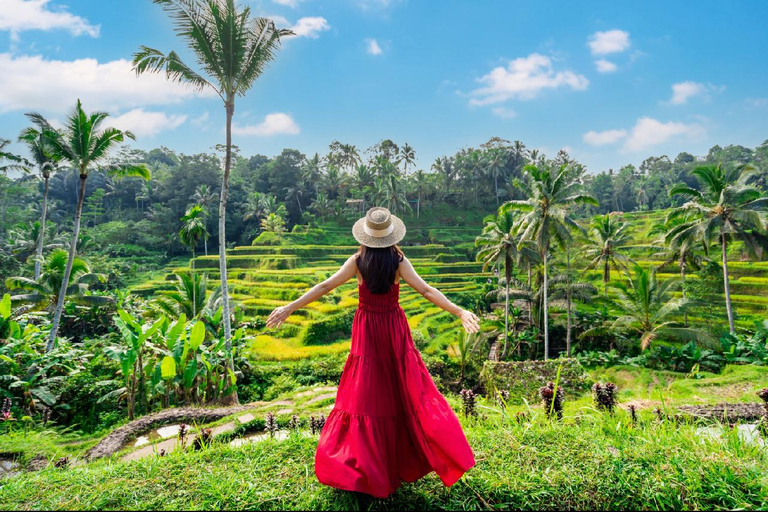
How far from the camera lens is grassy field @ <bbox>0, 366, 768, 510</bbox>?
1854 millimetres

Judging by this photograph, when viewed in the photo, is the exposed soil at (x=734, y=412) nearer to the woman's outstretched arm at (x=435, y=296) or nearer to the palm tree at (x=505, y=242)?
the woman's outstretched arm at (x=435, y=296)

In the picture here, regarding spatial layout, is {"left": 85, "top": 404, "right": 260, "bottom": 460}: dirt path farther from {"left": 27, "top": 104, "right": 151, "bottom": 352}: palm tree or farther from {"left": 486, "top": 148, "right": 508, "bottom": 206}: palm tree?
{"left": 486, "top": 148, "right": 508, "bottom": 206}: palm tree

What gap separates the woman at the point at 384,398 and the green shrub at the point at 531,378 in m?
7.02

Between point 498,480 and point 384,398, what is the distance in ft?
2.47

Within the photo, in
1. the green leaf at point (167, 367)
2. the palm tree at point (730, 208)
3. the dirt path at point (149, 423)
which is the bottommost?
the dirt path at point (149, 423)

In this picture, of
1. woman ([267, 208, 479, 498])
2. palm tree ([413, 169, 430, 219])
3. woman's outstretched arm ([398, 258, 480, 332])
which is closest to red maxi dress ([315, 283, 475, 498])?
woman ([267, 208, 479, 498])

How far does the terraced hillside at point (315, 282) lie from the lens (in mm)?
14414

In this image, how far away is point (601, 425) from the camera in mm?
2916

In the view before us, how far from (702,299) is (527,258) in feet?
26.9

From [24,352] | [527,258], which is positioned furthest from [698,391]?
[24,352]

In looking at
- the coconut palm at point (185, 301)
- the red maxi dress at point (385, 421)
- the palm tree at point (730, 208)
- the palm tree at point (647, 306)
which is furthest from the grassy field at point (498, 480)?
the palm tree at point (730, 208)

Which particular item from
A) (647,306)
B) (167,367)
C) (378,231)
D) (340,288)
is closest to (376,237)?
(378,231)

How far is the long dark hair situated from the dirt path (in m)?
3.52

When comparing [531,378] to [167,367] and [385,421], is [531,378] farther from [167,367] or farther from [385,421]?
[385,421]
